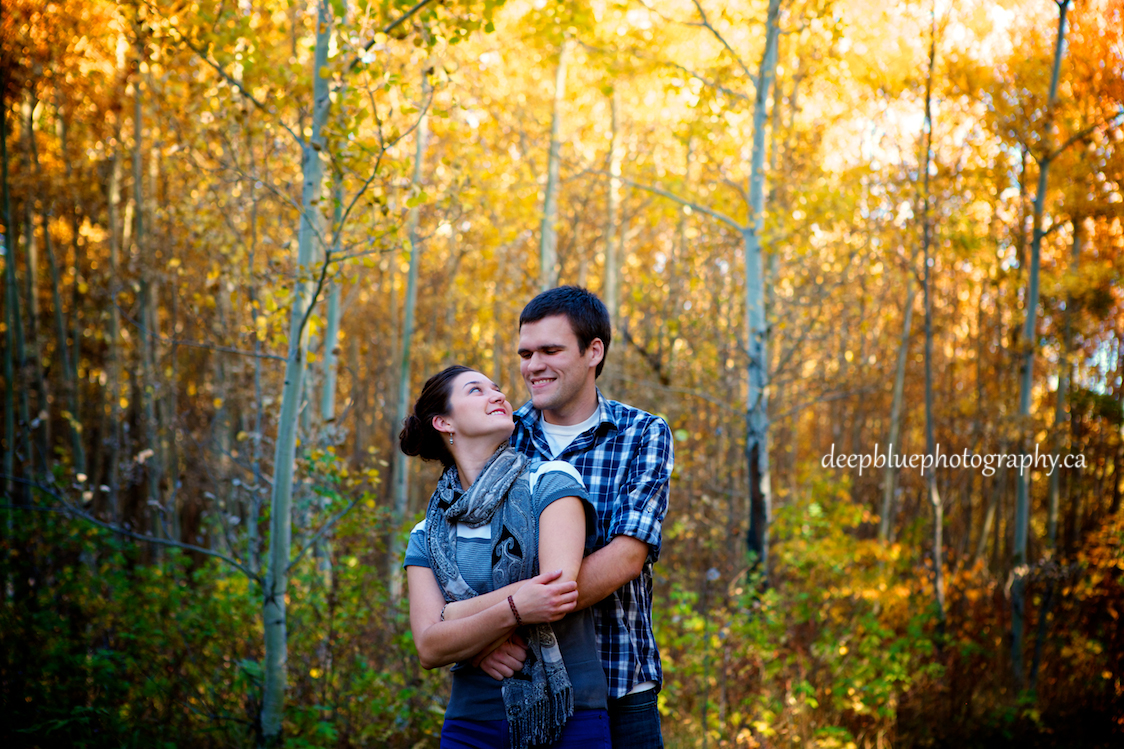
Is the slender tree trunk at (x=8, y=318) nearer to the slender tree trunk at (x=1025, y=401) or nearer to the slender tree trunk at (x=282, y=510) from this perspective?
the slender tree trunk at (x=282, y=510)

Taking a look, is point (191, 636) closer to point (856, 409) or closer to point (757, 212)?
point (757, 212)

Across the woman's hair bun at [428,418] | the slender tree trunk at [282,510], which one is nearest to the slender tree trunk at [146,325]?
the slender tree trunk at [282,510]

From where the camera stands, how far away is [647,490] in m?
1.91

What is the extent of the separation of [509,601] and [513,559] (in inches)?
5.0

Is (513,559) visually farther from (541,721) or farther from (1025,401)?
(1025,401)

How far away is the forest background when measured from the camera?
3947 mm

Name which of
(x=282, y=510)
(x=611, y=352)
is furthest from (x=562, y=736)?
(x=611, y=352)

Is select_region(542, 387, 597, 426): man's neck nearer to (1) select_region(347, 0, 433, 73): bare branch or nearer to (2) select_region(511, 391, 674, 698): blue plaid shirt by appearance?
(2) select_region(511, 391, 674, 698): blue plaid shirt

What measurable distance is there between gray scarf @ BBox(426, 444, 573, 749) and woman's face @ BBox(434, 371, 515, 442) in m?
Result: 0.06

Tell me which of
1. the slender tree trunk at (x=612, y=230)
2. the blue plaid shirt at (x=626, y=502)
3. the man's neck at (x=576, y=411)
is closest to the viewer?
the blue plaid shirt at (x=626, y=502)

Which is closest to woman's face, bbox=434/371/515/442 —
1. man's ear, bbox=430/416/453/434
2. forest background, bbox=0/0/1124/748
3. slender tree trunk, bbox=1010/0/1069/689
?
man's ear, bbox=430/416/453/434

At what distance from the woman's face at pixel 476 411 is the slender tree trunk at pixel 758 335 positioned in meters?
4.26

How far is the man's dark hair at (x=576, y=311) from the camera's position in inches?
83.4

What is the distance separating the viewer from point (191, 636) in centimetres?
434
